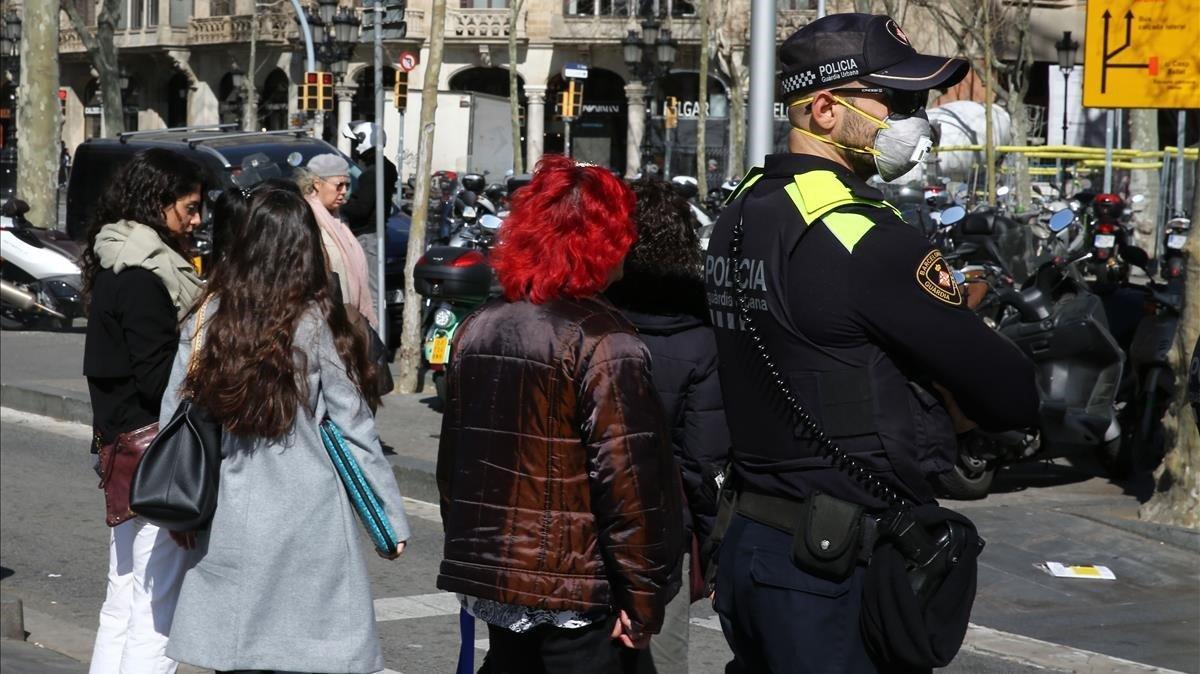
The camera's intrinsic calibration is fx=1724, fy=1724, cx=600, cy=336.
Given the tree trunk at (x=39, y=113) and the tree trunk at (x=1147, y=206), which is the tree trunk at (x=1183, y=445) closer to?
the tree trunk at (x=1147, y=206)

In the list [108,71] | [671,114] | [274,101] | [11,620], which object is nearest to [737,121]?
[671,114]

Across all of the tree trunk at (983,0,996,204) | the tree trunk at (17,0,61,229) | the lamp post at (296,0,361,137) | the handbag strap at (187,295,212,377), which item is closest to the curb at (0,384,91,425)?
the handbag strap at (187,295,212,377)

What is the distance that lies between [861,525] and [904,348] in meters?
0.33

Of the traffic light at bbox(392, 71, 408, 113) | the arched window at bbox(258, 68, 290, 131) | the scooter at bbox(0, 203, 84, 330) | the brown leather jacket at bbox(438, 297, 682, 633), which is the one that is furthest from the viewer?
the arched window at bbox(258, 68, 290, 131)

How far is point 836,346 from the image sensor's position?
10.1ft

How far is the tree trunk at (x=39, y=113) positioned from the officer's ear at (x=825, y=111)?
73.5 ft

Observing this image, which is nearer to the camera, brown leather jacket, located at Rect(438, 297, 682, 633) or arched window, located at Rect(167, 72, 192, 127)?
brown leather jacket, located at Rect(438, 297, 682, 633)

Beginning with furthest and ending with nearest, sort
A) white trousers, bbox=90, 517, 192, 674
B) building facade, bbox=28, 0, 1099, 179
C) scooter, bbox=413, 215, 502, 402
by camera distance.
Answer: building facade, bbox=28, 0, 1099, 179 < scooter, bbox=413, 215, 502, 402 < white trousers, bbox=90, 517, 192, 674

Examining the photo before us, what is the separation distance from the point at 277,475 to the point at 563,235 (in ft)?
2.81

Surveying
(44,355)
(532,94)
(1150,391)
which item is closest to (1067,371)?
(1150,391)

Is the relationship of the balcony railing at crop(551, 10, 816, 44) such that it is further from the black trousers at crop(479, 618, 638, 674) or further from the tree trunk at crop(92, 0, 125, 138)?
the black trousers at crop(479, 618, 638, 674)

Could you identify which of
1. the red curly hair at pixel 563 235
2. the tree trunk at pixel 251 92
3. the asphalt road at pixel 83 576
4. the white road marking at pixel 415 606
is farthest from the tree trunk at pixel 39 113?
the tree trunk at pixel 251 92

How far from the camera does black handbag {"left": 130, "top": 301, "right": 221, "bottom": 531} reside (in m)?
3.87

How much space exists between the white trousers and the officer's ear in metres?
2.24
